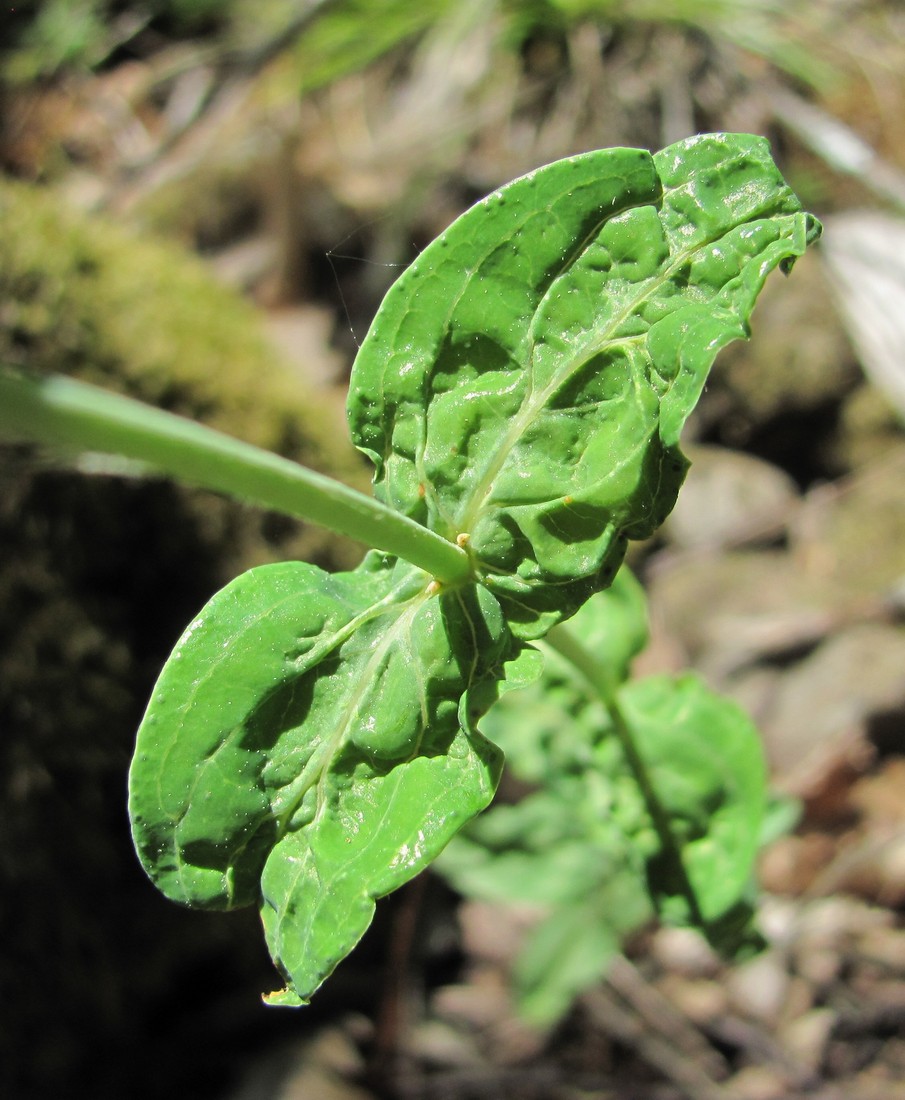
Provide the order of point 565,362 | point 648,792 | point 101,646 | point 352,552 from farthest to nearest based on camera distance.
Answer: point 352,552 → point 101,646 → point 648,792 → point 565,362

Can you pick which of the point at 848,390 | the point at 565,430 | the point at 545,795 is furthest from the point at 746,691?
the point at 565,430

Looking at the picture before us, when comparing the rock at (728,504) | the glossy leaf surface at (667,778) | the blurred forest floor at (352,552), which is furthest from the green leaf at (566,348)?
the rock at (728,504)

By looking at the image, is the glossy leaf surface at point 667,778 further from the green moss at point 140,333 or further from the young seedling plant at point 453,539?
the green moss at point 140,333

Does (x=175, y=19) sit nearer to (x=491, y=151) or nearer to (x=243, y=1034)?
(x=491, y=151)

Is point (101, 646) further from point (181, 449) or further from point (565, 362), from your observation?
point (181, 449)

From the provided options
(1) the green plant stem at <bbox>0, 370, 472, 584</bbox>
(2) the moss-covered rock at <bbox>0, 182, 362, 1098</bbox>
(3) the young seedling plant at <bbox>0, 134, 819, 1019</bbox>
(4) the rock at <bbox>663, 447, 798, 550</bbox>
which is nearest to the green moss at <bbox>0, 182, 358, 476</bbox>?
(2) the moss-covered rock at <bbox>0, 182, 362, 1098</bbox>

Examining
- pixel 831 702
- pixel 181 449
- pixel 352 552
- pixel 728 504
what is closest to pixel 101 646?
pixel 352 552

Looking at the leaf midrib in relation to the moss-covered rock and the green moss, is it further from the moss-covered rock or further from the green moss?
the green moss
